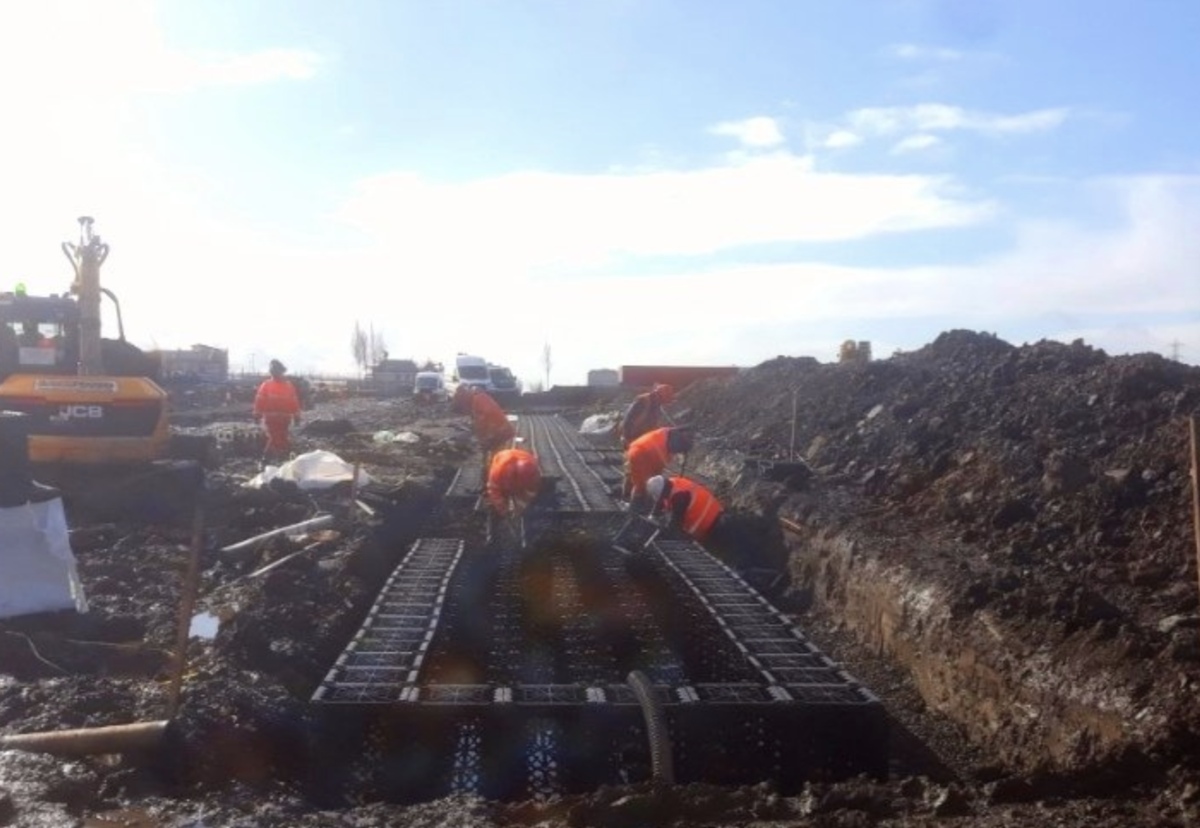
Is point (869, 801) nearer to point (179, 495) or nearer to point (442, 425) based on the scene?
point (179, 495)

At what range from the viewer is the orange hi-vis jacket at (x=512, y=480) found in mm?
13172

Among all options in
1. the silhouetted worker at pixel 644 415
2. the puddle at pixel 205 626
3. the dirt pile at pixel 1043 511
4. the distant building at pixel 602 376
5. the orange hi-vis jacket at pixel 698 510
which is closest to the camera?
the dirt pile at pixel 1043 511

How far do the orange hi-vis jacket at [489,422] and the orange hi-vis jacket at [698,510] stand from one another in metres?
3.24

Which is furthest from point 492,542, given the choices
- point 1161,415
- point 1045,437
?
point 1161,415

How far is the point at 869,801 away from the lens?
19.7ft

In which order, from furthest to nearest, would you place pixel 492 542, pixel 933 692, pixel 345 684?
pixel 492 542 → pixel 933 692 → pixel 345 684

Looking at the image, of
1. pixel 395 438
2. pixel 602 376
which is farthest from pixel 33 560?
pixel 602 376

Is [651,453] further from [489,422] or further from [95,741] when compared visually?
[95,741]

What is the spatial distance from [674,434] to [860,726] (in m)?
5.64

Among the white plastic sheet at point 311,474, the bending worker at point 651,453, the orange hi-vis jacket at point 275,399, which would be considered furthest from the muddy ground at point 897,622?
the orange hi-vis jacket at point 275,399

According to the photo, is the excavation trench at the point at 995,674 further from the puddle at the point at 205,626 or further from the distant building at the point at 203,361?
the distant building at the point at 203,361

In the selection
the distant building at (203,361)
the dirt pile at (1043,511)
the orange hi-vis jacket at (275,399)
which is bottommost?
the dirt pile at (1043,511)

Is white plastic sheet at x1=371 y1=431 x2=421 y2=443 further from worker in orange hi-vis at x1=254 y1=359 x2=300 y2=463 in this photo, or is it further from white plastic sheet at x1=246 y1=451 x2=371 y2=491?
white plastic sheet at x1=246 y1=451 x2=371 y2=491

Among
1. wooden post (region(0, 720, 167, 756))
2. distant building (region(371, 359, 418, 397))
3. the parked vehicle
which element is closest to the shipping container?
the parked vehicle
